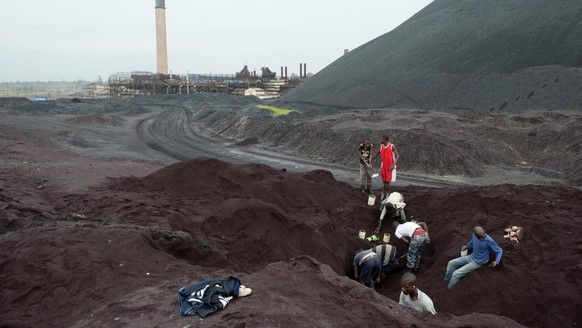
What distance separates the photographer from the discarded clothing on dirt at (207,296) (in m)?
4.23

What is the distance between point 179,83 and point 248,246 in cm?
6426

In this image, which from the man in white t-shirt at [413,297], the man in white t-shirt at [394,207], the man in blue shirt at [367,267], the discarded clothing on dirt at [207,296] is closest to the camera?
the discarded clothing on dirt at [207,296]

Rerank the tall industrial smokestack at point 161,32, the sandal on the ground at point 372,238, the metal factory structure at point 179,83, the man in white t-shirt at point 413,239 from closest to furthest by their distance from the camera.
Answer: the man in white t-shirt at point 413,239
the sandal on the ground at point 372,238
the metal factory structure at point 179,83
the tall industrial smokestack at point 161,32

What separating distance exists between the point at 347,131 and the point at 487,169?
24.5ft

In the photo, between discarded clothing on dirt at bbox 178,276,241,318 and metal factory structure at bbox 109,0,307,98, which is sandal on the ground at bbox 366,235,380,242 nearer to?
discarded clothing on dirt at bbox 178,276,241,318

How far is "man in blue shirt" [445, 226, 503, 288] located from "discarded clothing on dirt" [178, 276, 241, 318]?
4095mm

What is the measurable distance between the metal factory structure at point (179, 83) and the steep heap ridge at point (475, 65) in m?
26.4

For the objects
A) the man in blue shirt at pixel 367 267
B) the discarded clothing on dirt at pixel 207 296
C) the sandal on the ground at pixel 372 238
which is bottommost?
the sandal on the ground at pixel 372 238

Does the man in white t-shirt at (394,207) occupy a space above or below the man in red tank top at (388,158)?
below

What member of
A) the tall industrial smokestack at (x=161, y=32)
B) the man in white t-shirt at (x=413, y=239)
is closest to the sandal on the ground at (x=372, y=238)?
the man in white t-shirt at (x=413, y=239)

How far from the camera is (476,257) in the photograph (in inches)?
267

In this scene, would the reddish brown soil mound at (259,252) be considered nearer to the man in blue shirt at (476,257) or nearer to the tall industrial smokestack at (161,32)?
the man in blue shirt at (476,257)

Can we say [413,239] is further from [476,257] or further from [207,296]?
[207,296]

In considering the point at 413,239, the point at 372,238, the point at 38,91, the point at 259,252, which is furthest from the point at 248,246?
the point at 38,91
